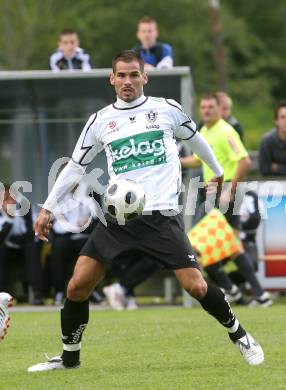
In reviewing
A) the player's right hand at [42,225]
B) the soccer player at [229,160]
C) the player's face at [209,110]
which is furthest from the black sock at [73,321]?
the player's face at [209,110]

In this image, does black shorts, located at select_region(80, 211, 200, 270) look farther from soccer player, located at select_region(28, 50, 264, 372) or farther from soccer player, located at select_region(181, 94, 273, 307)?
soccer player, located at select_region(181, 94, 273, 307)

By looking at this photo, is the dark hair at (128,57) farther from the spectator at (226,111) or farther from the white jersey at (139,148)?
the spectator at (226,111)

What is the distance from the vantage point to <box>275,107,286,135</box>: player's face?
46.9 ft

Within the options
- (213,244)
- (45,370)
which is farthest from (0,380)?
(213,244)

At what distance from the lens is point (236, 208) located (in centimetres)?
1355

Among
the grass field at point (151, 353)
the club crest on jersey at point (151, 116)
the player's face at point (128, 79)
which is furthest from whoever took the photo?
the club crest on jersey at point (151, 116)

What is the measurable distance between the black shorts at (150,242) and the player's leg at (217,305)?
0.08 meters

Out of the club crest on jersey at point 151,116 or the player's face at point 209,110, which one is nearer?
the club crest on jersey at point 151,116

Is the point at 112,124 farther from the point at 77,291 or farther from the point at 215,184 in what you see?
the point at 77,291

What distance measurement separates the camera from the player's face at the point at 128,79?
7797 millimetres

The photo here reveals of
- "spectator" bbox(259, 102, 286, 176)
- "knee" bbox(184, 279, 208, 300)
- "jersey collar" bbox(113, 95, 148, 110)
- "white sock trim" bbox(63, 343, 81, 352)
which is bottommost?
"white sock trim" bbox(63, 343, 81, 352)

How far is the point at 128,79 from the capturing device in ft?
25.7

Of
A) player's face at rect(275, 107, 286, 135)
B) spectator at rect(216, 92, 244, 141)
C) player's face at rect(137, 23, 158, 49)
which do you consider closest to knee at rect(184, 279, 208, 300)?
spectator at rect(216, 92, 244, 141)

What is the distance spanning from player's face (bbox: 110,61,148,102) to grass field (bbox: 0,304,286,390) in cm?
184
